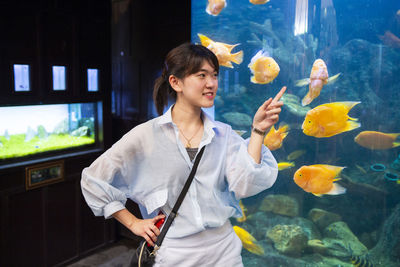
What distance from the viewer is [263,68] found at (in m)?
3.09

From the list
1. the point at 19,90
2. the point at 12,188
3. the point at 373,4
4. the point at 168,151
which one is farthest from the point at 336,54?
the point at 12,188

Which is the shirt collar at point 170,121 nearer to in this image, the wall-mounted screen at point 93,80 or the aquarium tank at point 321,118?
the aquarium tank at point 321,118

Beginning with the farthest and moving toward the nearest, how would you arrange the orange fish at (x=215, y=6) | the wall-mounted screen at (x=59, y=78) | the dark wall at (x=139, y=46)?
the dark wall at (x=139, y=46) → the wall-mounted screen at (x=59, y=78) → the orange fish at (x=215, y=6)

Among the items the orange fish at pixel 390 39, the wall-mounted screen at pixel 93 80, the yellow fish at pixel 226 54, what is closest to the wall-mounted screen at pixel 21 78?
the wall-mounted screen at pixel 93 80

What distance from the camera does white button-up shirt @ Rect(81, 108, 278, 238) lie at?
1412 mm

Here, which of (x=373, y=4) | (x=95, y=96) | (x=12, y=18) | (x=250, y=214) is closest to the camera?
(x=373, y=4)

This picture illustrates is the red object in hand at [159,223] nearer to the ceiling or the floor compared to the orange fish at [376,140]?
nearer to the floor

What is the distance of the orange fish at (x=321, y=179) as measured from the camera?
2.85 meters

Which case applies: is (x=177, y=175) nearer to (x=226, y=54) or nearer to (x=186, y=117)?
(x=186, y=117)

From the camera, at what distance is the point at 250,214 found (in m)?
3.31

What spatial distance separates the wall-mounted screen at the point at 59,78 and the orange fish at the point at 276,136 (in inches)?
80.3

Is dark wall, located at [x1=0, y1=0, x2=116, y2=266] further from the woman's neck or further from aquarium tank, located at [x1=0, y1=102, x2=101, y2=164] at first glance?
the woman's neck

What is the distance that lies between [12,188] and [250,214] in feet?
6.95

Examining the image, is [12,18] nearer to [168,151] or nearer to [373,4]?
[168,151]
